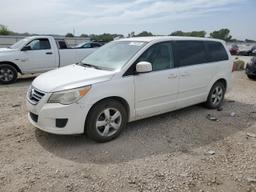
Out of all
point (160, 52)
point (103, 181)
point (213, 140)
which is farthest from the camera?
point (160, 52)

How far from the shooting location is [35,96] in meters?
3.66

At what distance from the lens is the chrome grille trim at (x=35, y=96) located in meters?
3.54

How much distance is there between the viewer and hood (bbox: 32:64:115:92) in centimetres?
345

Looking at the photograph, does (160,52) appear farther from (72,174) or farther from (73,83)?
(72,174)

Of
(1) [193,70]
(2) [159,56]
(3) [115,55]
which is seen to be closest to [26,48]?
(3) [115,55]

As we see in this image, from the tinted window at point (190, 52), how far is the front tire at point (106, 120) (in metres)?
1.66

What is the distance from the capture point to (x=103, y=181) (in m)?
2.84

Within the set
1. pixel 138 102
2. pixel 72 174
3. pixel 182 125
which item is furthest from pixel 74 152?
pixel 182 125

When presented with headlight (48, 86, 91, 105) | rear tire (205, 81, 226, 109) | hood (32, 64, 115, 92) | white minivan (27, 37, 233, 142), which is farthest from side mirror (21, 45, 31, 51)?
rear tire (205, 81, 226, 109)

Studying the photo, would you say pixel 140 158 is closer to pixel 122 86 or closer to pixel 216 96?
pixel 122 86

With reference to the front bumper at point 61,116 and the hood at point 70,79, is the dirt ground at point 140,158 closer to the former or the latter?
the front bumper at point 61,116

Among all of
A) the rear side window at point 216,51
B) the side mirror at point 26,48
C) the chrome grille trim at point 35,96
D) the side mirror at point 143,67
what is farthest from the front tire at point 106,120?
the side mirror at point 26,48

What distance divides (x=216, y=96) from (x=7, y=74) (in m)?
7.07

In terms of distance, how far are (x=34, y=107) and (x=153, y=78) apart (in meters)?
2.03
